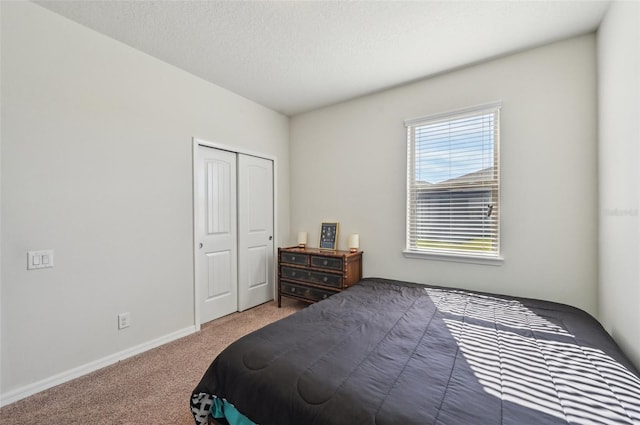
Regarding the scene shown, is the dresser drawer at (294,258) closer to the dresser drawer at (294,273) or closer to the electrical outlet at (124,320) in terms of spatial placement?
the dresser drawer at (294,273)

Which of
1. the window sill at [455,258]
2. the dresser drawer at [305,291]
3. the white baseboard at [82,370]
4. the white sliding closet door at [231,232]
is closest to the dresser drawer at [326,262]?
the dresser drawer at [305,291]

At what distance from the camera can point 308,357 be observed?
1349 mm

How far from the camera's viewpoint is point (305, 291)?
3287 mm

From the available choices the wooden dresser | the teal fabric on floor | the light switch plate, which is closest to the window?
the wooden dresser

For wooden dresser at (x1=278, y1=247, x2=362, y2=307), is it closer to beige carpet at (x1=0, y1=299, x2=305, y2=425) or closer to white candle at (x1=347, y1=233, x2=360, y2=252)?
white candle at (x1=347, y1=233, x2=360, y2=252)

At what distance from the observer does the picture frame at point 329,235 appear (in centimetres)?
350

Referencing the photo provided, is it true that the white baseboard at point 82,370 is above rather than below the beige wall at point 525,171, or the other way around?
below

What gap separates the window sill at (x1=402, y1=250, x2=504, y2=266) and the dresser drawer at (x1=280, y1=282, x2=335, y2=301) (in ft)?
3.28

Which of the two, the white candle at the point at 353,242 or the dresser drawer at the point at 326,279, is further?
the white candle at the point at 353,242

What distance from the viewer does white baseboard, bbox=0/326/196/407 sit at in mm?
1788

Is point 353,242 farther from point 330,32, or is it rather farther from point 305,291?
point 330,32

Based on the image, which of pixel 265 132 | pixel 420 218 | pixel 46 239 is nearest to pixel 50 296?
pixel 46 239

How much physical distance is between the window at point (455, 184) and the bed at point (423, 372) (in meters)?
0.89

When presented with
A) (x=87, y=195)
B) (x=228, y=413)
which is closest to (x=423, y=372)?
(x=228, y=413)
